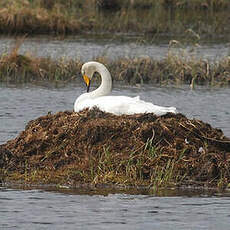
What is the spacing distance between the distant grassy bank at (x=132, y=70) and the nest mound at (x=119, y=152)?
35.6ft

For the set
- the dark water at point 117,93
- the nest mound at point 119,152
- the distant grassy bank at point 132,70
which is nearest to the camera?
the nest mound at point 119,152

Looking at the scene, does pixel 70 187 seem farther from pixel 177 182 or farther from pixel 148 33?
pixel 148 33

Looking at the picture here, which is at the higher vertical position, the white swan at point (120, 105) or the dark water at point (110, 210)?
the white swan at point (120, 105)

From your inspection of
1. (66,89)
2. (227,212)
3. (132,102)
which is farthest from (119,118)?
(66,89)

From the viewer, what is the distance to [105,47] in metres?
31.1

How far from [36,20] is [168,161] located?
23402 millimetres

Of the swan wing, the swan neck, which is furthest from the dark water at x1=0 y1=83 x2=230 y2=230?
the swan neck

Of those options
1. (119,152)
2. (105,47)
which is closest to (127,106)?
(119,152)

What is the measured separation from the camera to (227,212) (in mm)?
11164

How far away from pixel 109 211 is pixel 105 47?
20081 mm

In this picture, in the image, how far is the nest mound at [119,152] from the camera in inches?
499

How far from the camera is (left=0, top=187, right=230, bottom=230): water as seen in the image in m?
10.6

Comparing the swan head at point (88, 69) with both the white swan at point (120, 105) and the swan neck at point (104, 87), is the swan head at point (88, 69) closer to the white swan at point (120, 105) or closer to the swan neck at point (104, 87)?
the swan neck at point (104, 87)

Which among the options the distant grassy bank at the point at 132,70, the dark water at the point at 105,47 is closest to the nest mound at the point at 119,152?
the distant grassy bank at the point at 132,70
